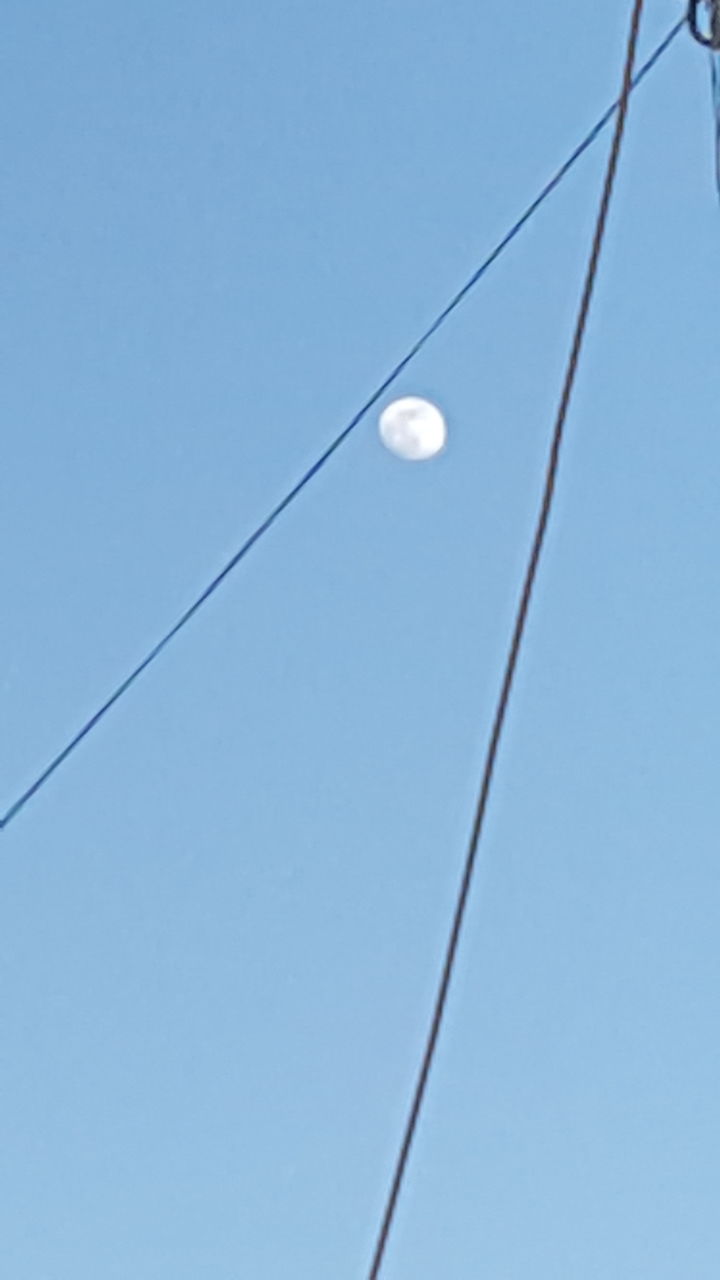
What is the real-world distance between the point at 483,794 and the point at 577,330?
3.97 ft

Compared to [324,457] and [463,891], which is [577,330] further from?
[324,457]

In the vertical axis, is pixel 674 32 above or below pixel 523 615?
above

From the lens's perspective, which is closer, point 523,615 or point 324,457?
point 523,615

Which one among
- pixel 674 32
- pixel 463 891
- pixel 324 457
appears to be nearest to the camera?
pixel 463 891

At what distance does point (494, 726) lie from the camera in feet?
13.6

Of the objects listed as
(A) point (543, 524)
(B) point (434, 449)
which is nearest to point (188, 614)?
(B) point (434, 449)

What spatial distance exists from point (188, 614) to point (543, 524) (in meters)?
2.56

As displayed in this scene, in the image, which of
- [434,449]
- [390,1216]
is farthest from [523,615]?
[434,449]

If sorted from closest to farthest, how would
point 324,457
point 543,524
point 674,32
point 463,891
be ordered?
point 463,891 < point 543,524 < point 674,32 < point 324,457

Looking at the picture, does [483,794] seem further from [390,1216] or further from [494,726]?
[390,1216]

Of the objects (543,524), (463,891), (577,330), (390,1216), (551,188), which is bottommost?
(390,1216)

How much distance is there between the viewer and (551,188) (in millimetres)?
5914

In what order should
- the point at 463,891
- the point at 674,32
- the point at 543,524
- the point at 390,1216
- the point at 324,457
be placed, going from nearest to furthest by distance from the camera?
the point at 390,1216 → the point at 463,891 → the point at 543,524 → the point at 674,32 → the point at 324,457

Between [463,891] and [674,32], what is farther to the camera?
[674,32]
